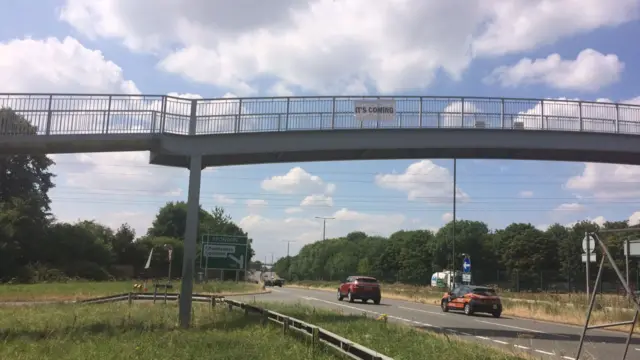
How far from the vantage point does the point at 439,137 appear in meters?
21.9

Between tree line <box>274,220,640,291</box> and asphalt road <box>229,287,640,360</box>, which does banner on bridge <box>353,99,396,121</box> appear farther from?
tree line <box>274,220,640,291</box>

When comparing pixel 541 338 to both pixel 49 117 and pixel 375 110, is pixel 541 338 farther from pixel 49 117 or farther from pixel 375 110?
pixel 49 117

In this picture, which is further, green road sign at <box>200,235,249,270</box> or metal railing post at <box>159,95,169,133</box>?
A: green road sign at <box>200,235,249,270</box>

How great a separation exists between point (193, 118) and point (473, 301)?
1713cm

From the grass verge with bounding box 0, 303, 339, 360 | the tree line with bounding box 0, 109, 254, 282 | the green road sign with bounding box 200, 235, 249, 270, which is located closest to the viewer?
the grass verge with bounding box 0, 303, 339, 360

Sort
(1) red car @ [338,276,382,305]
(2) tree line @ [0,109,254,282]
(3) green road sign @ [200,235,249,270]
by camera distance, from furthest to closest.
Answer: (2) tree line @ [0,109,254,282], (1) red car @ [338,276,382,305], (3) green road sign @ [200,235,249,270]

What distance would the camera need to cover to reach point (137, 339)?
14.5 m

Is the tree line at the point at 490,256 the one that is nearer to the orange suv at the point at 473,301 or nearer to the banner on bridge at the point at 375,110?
the orange suv at the point at 473,301

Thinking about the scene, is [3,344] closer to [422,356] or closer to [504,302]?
[422,356]

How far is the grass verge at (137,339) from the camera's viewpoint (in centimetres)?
1220

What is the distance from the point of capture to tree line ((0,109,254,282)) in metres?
57.5

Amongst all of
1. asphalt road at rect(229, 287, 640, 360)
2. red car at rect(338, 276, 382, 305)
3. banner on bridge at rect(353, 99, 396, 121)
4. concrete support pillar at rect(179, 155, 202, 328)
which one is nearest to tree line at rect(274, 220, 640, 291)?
red car at rect(338, 276, 382, 305)

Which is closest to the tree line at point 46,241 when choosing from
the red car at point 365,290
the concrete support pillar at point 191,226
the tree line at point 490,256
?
the red car at point 365,290

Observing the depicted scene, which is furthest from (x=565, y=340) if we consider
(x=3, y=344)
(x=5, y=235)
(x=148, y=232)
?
(x=148, y=232)
